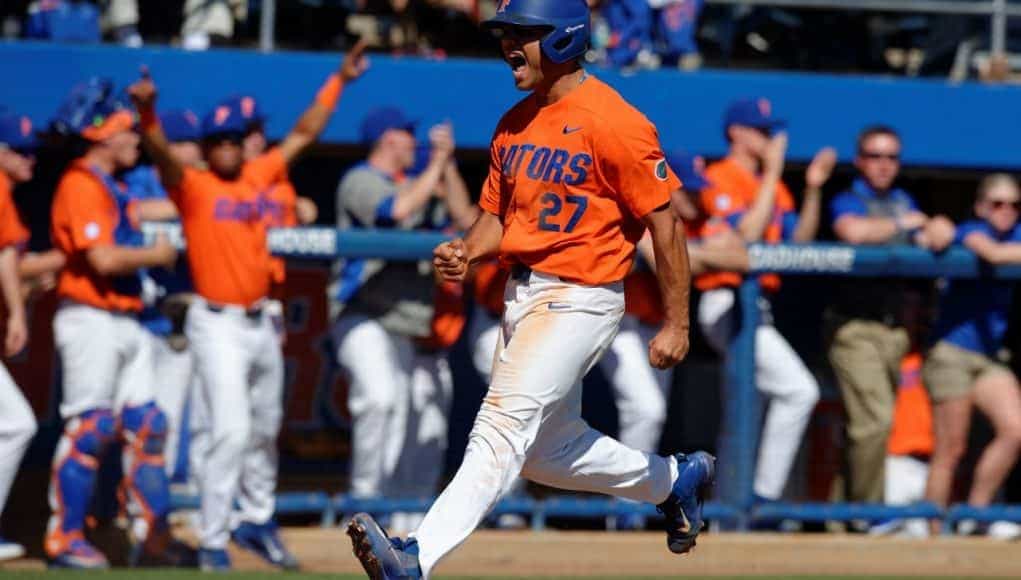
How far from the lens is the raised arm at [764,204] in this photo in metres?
8.39

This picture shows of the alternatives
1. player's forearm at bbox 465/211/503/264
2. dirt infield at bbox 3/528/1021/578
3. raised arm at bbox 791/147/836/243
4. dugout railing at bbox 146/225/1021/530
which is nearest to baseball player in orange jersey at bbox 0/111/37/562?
dirt infield at bbox 3/528/1021/578

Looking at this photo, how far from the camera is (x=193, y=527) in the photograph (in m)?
8.05

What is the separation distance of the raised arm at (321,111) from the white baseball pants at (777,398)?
1.86 meters

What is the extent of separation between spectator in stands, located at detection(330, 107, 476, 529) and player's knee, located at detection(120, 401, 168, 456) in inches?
35.7

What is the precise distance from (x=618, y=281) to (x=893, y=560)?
3.29 m

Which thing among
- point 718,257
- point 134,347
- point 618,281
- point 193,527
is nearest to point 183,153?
point 134,347

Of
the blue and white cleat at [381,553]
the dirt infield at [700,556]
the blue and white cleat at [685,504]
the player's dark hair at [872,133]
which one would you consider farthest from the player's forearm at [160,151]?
the player's dark hair at [872,133]

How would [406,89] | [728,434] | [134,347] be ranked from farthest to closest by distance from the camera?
1. [406,89]
2. [728,434]
3. [134,347]

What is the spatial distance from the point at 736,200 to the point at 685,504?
9.77ft

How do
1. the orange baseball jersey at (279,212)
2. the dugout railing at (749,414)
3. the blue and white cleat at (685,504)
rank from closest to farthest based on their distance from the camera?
the blue and white cleat at (685,504) < the orange baseball jersey at (279,212) < the dugout railing at (749,414)

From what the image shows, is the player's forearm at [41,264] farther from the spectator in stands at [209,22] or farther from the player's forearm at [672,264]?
the player's forearm at [672,264]

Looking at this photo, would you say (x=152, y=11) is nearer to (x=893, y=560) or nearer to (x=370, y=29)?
(x=370, y=29)

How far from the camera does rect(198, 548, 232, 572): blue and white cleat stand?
740 centimetres

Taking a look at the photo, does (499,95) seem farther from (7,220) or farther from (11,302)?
(11,302)
